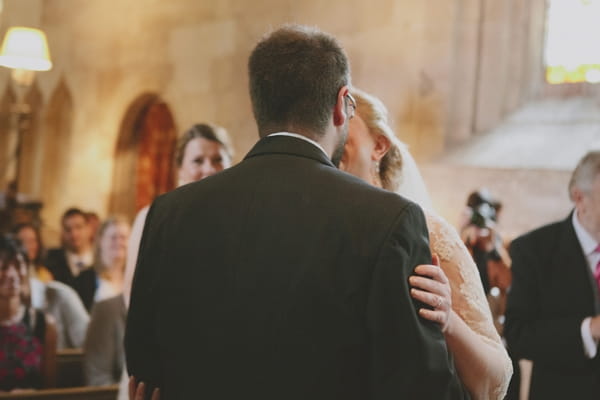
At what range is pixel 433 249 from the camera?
7.52ft

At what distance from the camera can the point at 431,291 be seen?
175 centimetres

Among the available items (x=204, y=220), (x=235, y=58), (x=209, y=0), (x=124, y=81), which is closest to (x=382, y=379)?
(x=204, y=220)

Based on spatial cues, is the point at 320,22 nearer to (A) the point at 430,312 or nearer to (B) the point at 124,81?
(B) the point at 124,81

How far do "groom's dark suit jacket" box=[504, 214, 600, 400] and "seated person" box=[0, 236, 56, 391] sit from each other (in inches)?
94.2

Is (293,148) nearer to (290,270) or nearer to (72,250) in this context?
(290,270)

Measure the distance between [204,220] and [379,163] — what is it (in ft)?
3.28

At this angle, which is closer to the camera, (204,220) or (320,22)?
(204,220)

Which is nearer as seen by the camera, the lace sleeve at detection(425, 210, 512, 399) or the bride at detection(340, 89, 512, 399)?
the bride at detection(340, 89, 512, 399)

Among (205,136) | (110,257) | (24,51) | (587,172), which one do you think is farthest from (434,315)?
(24,51)

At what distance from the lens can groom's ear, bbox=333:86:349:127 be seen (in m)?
1.87

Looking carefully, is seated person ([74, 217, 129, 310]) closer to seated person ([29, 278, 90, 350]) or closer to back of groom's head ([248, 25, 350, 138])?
seated person ([29, 278, 90, 350])

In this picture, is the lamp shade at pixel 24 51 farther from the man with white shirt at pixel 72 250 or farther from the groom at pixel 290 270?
the groom at pixel 290 270

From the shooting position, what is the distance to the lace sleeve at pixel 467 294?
7.33 feet

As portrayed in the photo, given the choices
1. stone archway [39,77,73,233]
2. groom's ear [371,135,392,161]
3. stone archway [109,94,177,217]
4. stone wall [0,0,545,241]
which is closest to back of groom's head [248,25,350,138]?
groom's ear [371,135,392,161]
